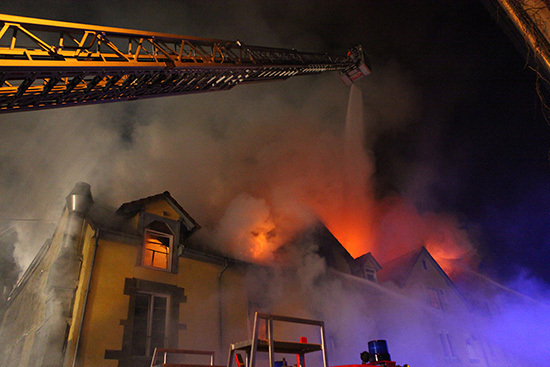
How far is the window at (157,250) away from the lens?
32.7 ft

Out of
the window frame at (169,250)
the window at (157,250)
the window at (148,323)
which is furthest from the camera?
the window at (157,250)

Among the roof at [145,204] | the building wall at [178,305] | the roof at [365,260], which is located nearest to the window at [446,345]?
the roof at [365,260]

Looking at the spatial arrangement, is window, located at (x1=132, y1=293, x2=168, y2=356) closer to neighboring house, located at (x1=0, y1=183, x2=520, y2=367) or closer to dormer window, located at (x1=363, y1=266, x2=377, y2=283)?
neighboring house, located at (x1=0, y1=183, x2=520, y2=367)

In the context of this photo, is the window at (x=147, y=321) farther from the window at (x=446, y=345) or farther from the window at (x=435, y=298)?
the window at (x=435, y=298)

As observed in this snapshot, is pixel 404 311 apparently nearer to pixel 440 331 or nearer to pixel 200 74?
pixel 440 331

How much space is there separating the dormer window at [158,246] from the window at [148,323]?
34.9 inches

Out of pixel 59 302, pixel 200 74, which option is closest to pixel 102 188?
pixel 59 302

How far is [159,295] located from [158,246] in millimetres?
1441

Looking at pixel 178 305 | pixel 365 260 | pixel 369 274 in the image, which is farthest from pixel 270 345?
pixel 369 274

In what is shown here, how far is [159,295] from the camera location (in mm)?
9547

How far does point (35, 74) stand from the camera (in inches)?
177

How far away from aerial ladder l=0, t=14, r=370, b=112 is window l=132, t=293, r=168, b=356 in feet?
18.2

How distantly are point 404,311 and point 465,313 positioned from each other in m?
5.66

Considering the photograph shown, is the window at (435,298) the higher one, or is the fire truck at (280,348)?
the window at (435,298)
